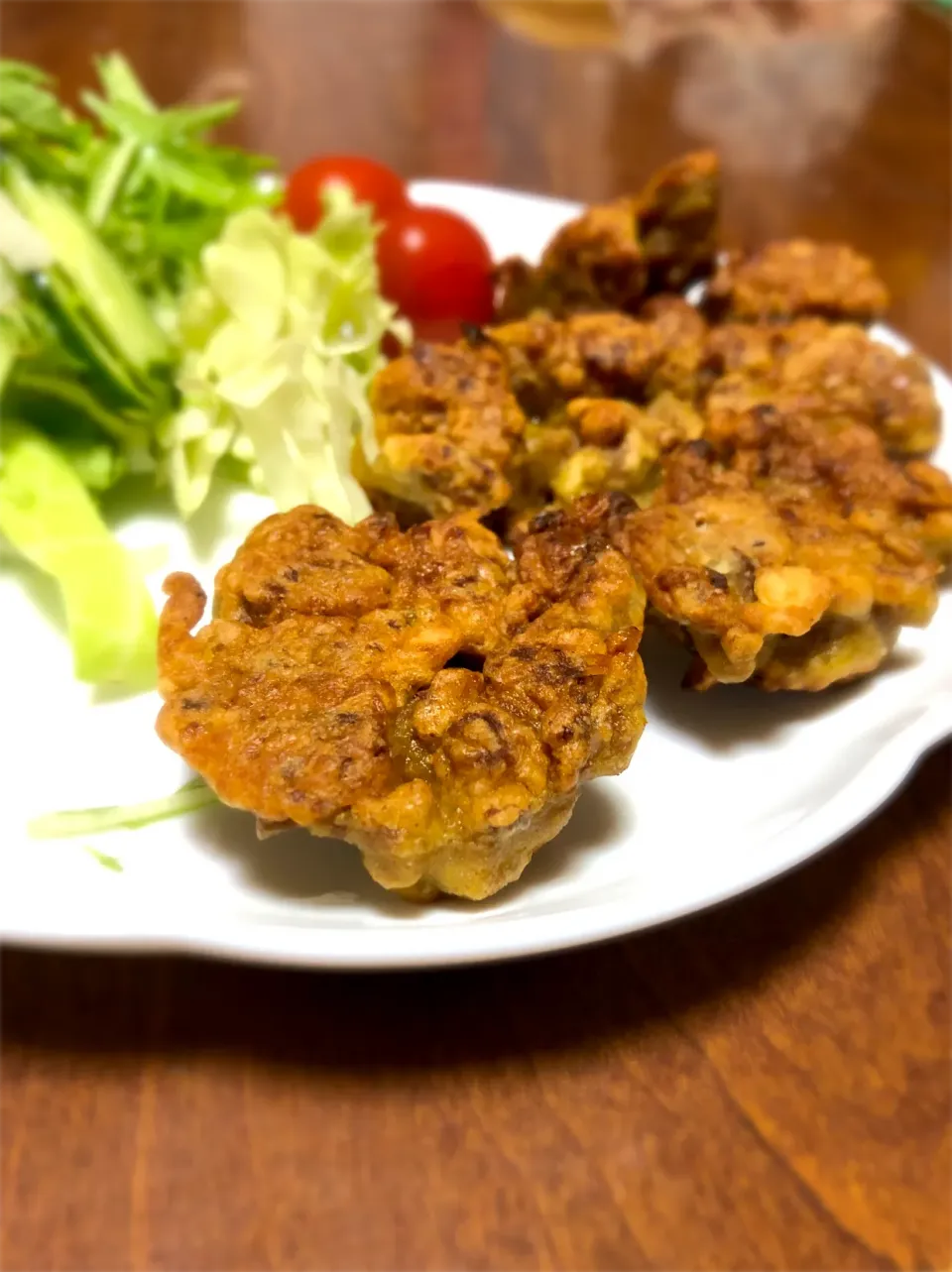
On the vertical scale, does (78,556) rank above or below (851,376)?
below

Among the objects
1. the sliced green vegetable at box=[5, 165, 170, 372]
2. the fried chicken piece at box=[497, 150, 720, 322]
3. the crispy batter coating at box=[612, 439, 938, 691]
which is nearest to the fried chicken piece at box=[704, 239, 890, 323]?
the fried chicken piece at box=[497, 150, 720, 322]

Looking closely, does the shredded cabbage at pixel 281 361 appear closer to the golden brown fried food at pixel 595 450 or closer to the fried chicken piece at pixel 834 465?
the golden brown fried food at pixel 595 450

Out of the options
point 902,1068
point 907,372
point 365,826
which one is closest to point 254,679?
point 365,826

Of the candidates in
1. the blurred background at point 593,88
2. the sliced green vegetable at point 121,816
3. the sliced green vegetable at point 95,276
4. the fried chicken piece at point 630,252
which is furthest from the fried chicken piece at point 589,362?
the blurred background at point 593,88

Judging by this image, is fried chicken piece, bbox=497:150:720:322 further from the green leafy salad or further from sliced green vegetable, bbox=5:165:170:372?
sliced green vegetable, bbox=5:165:170:372

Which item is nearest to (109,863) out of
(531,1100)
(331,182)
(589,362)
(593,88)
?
(531,1100)

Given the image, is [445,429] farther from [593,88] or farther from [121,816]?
[593,88]
